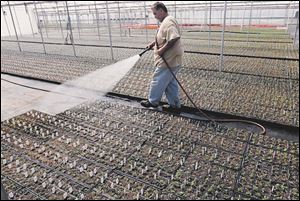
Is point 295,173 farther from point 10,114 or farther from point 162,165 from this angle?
point 10,114

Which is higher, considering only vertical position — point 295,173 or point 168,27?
point 168,27

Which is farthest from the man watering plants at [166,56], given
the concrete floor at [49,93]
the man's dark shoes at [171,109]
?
the concrete floor at [49,93]

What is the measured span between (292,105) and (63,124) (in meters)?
3.84

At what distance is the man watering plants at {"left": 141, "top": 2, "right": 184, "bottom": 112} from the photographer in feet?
12.4

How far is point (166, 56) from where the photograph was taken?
401cm

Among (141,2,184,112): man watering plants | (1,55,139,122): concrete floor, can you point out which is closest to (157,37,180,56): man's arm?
(141,2,184,112): man watering plants

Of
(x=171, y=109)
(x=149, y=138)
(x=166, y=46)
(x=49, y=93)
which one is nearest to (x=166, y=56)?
(x=166, y=46)

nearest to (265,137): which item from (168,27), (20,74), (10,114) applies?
(168,27)

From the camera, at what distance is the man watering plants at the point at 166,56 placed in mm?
3793

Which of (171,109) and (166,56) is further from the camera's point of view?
(171,109)

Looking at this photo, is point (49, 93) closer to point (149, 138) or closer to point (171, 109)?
point (171, 109)

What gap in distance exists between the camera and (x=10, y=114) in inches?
166

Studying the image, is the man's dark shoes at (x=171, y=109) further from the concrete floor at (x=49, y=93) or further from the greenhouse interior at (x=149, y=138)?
the concrete floor at (x=49, y=93)

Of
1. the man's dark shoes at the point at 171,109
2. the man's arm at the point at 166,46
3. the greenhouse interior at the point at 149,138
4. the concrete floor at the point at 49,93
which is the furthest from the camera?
the concrete floor at the point at 49,93
